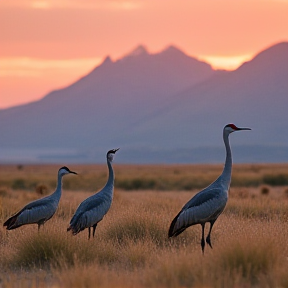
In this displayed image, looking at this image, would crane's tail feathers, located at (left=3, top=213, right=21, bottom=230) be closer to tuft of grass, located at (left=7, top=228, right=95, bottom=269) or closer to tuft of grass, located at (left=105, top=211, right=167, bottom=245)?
tuft of grass, located at (left=105, top=211, right=167, bottom=245)

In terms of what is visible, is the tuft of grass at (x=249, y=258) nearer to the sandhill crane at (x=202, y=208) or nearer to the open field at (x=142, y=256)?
the open field at (x=142, y=256)

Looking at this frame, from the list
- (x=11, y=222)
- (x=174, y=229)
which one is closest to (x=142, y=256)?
(x=174, y=229)

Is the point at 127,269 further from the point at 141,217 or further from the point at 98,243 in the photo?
the point at 141,217

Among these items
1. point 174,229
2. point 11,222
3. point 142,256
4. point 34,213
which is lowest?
point 142,256

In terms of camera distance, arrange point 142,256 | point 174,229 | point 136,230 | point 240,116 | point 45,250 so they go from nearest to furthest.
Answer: point 142,256, point 45,250, point 174,229, point 136,230, point 240,116

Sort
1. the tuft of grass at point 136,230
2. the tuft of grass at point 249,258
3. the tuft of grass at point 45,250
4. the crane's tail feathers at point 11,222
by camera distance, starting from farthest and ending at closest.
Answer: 1. the crane's tail feathers at point 11,222
2. the tuft of grass at point 136,230
3. the tuft of grass at point 45,250
4. the tuft of grass at point 249,258

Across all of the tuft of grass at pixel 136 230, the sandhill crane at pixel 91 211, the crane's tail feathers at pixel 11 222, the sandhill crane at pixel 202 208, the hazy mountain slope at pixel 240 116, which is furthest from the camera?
the hazy mountain slope at pixel 240 116

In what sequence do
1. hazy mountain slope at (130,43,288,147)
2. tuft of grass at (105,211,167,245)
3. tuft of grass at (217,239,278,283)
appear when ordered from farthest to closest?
hazy mountain slope at (130,43,288,147) < tuft of grass at (105,211,167,245) < tuft of grass at (217,239,278,283)

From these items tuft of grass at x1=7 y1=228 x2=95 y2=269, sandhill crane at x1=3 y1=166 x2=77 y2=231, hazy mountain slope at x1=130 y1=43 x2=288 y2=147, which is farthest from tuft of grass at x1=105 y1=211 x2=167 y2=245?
hazy mountain slope at x1=130 y1=43 x2=288 y2=147

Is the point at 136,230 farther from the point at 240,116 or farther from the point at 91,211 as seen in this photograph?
the point at 240,116

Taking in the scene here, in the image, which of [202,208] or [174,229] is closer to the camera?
[202,208]

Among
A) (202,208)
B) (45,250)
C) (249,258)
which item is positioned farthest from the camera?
(202,208)

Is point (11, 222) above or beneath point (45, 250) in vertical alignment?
above

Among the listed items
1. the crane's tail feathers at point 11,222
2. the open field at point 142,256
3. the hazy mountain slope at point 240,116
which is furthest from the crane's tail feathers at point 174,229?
the hazy mountain slope at point 240,116
